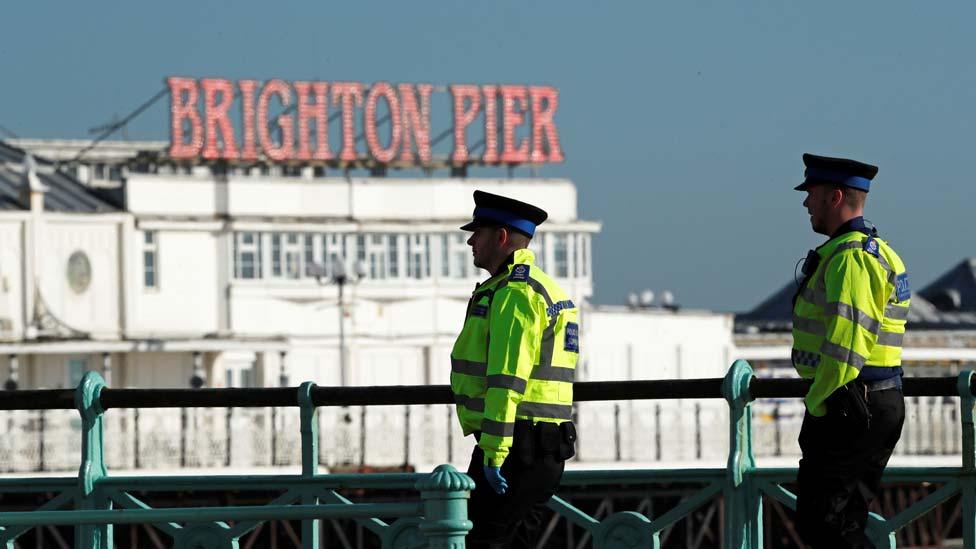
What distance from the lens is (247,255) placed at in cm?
7931

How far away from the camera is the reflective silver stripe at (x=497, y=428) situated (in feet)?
31.2

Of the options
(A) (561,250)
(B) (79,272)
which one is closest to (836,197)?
(B) (79,272)

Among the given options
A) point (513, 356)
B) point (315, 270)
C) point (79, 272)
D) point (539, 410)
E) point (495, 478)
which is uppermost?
point (79, 272)

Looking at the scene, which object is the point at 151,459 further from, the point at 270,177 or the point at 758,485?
the point at 758,485

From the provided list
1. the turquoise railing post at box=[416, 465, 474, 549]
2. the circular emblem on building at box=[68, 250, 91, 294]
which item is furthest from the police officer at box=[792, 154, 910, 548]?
the circular emblem on building at box=[68, 250, 91, 294]

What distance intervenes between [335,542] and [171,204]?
19691mm

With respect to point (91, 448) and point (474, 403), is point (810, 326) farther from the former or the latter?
point (91, 448)

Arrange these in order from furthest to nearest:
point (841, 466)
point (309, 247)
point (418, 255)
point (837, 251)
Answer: point (418, 255) < point (309, 247) < point (841, 466) < point (837, 251)

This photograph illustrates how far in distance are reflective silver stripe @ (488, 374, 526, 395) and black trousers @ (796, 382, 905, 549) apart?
1.17 meters

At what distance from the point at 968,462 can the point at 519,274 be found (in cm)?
245

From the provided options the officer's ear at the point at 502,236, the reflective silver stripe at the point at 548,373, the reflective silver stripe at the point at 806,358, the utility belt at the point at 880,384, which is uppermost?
the officer's ear at the point at 502,236

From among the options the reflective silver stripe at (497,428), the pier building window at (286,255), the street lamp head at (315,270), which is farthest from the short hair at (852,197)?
the pier building window at (286,255)

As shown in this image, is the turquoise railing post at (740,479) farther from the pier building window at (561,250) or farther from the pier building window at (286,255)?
the pier building window at (561,250)

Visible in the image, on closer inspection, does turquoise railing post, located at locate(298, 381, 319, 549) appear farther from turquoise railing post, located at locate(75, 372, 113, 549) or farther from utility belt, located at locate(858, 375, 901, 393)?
utility belt, located at locate(858, 375, 901, 393)
